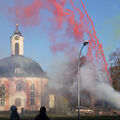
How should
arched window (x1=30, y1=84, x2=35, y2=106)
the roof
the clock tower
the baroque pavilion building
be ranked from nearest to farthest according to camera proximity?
1. the baroque pavilion building
2. the roof
3. arched window (x1=30, y1=84, x2=35, y2=106)
4. the clock tower

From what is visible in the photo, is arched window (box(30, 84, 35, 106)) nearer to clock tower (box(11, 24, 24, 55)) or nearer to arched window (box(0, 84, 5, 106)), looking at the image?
arched window (box(0, 84, 5, 106))

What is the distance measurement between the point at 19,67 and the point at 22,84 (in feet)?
17.0


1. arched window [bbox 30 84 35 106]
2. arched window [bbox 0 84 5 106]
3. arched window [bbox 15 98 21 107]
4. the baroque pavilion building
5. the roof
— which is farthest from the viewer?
arched window [bbox 30 84 35 106]

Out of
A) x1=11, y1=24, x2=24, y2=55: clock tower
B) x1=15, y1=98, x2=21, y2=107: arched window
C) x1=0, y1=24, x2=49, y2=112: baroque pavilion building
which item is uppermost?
x1=11, y1=24, x2=24, y2=55: clock tower

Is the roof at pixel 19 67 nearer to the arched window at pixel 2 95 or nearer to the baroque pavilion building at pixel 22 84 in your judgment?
the baroque pavilion building at pixel 22 84

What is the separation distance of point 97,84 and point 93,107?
30.0 ft

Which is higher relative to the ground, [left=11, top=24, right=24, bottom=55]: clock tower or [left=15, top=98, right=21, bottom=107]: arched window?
[left=11, top=24, right=24, bottom=55]: clock tower

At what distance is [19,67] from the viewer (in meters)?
89.1

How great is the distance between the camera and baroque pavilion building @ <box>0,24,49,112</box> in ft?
283

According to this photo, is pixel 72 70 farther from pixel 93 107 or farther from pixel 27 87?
pixel 27 87

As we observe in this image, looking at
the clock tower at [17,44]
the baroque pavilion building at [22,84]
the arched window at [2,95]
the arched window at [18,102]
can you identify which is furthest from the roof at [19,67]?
the arched window at [18,102]

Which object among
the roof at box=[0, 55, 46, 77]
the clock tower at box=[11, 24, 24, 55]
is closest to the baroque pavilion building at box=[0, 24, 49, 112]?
the roof at box=[0, 55, 46, 77]

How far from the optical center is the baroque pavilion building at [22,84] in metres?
86.1

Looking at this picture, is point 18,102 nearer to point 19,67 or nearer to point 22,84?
point 22,84
